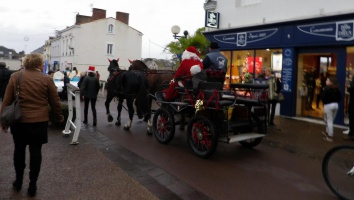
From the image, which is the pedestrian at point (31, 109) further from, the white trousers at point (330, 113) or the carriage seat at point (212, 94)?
the white trousers at point (330, 113)

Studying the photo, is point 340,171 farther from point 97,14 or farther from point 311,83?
point 97,14

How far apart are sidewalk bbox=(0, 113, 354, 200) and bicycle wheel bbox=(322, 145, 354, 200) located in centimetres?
178

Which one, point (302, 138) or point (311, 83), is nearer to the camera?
point (302, 138)

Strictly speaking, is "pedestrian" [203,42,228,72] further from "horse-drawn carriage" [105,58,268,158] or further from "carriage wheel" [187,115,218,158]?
"carriage wheel" [187,115,218,158]

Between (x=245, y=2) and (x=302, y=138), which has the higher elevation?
(x=245, y=2)

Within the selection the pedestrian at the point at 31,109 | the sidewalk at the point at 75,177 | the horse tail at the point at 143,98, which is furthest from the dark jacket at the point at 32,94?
the horse tail at the point at 143,98

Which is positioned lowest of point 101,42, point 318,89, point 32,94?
point 32,94

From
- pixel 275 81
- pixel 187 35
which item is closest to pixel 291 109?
pixel 275 81

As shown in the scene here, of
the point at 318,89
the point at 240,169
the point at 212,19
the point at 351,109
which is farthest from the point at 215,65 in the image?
the point at 212,19

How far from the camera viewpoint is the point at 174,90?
7.22 metres

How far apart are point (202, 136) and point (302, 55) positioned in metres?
7.41

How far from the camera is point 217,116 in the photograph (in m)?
6.08

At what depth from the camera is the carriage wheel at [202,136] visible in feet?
19.6

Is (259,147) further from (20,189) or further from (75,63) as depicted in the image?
A: (75,63)
